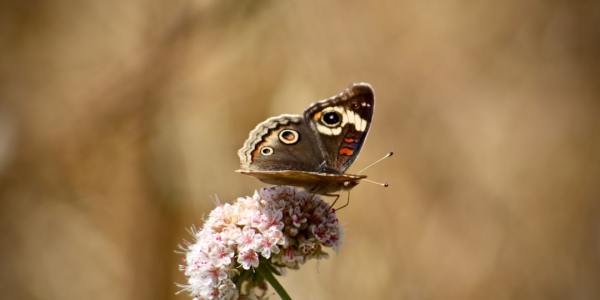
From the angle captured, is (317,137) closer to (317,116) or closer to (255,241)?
(317,116)

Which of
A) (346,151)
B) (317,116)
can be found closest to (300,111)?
(317,116)

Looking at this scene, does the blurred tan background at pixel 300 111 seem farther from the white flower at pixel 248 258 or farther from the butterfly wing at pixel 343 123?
A: the white flower at pixel 248 258

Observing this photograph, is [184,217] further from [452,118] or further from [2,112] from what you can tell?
[452,118]

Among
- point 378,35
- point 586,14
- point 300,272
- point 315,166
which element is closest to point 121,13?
point 378,35

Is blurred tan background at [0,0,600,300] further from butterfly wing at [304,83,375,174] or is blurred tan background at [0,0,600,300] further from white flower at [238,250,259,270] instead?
white flower at [238,250,259,270]

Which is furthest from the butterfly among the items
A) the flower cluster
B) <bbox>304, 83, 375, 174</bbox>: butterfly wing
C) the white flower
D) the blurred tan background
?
the blurred tan background
